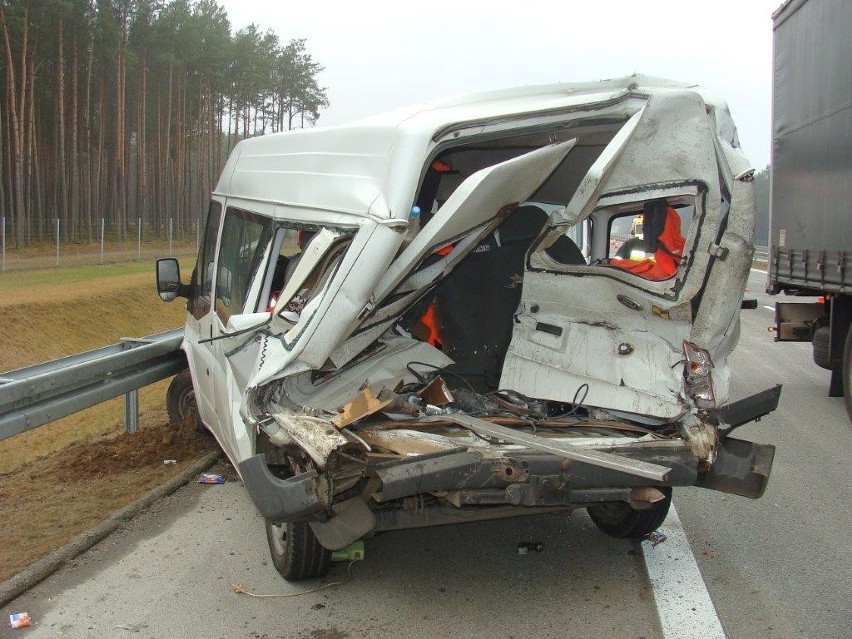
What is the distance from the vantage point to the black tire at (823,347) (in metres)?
9.01

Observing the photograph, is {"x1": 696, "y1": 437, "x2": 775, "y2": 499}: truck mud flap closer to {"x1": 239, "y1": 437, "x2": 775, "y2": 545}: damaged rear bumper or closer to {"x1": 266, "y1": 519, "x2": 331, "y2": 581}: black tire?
{"x1": 239, "y1": 437, "x2": 775, "y2": 545}: damaged rear bumper

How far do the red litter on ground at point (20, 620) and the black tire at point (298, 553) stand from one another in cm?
118

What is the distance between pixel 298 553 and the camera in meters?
4.22

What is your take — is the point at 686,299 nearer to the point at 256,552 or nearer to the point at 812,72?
the point at 256,552

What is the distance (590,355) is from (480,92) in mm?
1555

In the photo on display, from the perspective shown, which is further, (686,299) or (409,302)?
(409,302)

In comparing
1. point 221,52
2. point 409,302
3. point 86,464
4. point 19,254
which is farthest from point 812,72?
point 221,52

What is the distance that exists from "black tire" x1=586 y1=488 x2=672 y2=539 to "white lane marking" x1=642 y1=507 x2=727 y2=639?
0.44ft

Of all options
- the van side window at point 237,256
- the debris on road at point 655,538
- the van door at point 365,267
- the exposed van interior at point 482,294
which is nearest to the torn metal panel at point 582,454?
the van door at point 365,267

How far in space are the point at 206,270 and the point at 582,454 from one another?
3.55 m

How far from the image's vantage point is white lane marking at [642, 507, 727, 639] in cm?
383

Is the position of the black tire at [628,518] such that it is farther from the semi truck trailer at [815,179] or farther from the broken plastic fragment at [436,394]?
the semi truck trailer at [815,179]

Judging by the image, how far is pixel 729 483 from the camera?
13.8ft

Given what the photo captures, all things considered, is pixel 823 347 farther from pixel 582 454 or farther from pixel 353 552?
pixel 353 552
